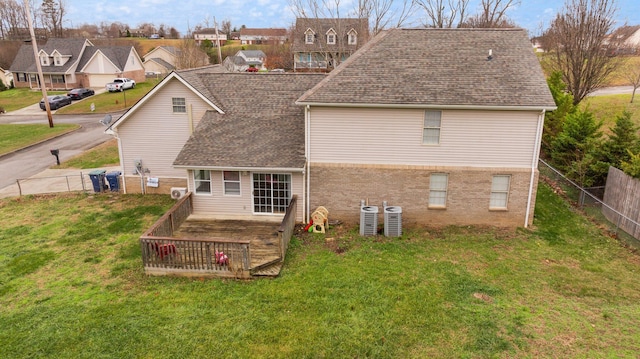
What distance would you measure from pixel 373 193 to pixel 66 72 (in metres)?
60.1

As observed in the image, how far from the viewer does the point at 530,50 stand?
17.3 metres

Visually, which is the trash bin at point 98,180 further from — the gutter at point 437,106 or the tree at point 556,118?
the tree at point 556,118

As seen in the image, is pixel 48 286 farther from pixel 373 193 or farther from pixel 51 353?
pixel 373 193

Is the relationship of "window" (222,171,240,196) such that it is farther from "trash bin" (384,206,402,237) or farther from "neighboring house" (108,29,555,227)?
"trash bin" (384,206,402,237)

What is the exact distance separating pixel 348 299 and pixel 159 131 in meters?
13.5

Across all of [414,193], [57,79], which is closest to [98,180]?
[414,193]

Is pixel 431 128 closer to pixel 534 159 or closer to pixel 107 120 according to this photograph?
pixel 534 159

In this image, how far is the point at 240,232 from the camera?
54.0ft

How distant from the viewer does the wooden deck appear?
1493cm

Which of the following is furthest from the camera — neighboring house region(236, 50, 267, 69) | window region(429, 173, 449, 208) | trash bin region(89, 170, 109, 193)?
neighboring house region(236, 50, 267, 69)

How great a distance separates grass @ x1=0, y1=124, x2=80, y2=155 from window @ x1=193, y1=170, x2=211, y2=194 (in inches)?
868

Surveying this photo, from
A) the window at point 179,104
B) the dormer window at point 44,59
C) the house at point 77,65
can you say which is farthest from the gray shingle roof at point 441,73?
the dormer window at point 44,59

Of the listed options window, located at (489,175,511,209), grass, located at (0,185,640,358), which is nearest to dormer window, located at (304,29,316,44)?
window, located at (489,175,511,209)

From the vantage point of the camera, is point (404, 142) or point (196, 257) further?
point (404, 142)
